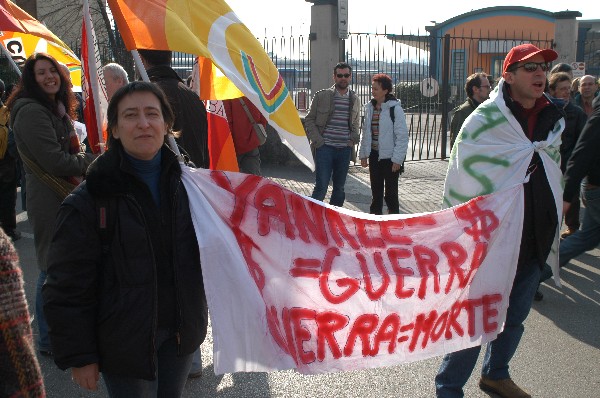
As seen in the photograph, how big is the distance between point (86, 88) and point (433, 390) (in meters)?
2.75

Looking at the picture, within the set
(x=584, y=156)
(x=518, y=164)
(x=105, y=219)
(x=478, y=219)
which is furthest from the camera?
(x=584, y=156)

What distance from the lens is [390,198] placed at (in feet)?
27.0

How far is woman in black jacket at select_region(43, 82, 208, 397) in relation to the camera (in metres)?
2.42

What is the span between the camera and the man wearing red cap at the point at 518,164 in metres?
3.63

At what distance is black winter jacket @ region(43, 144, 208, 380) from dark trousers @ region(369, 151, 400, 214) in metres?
5.75

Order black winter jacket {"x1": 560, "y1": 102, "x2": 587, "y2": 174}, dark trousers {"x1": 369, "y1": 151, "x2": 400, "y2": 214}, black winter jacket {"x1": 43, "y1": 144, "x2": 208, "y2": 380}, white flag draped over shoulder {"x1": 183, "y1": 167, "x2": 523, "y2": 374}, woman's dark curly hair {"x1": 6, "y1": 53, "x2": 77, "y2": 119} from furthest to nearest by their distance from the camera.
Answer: dark trousers {"x1": 369, "y1": 151, "x2": 400, "y2": 214} → black winter jacket {"x1": 560, "y1": 102, "x2": 587, "y2": 174} → woman's dark curly hair {"x1": 6, "y1": 53, "x2": 77, "y2": 119} → white flag draped over shoulder {"x1": 183, "y1": 167, "x2": 523, "y2": 374} → black winter jacket {"x1": 43, "y1": 144, "x2": 208, "y2": 380}

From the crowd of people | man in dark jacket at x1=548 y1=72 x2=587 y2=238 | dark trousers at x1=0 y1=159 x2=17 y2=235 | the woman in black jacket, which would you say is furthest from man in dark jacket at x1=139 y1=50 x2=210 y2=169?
dark trousers at x1=0 y1=159 x2=17 y2=235

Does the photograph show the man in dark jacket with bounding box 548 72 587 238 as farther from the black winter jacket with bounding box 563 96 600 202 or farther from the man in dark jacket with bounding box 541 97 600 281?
the black winter jacket with bounding box 563 96 600 202

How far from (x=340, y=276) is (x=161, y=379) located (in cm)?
95

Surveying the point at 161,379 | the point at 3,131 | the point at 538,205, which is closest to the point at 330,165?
the point at 3,131

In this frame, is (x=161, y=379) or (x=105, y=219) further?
(x=161, y=379)

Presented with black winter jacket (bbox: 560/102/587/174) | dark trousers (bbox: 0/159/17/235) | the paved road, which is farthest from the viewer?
dark trousers (bbox: 0/159/17/235)

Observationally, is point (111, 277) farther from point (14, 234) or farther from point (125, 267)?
point (14, 234)

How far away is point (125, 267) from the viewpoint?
96.8 inches
